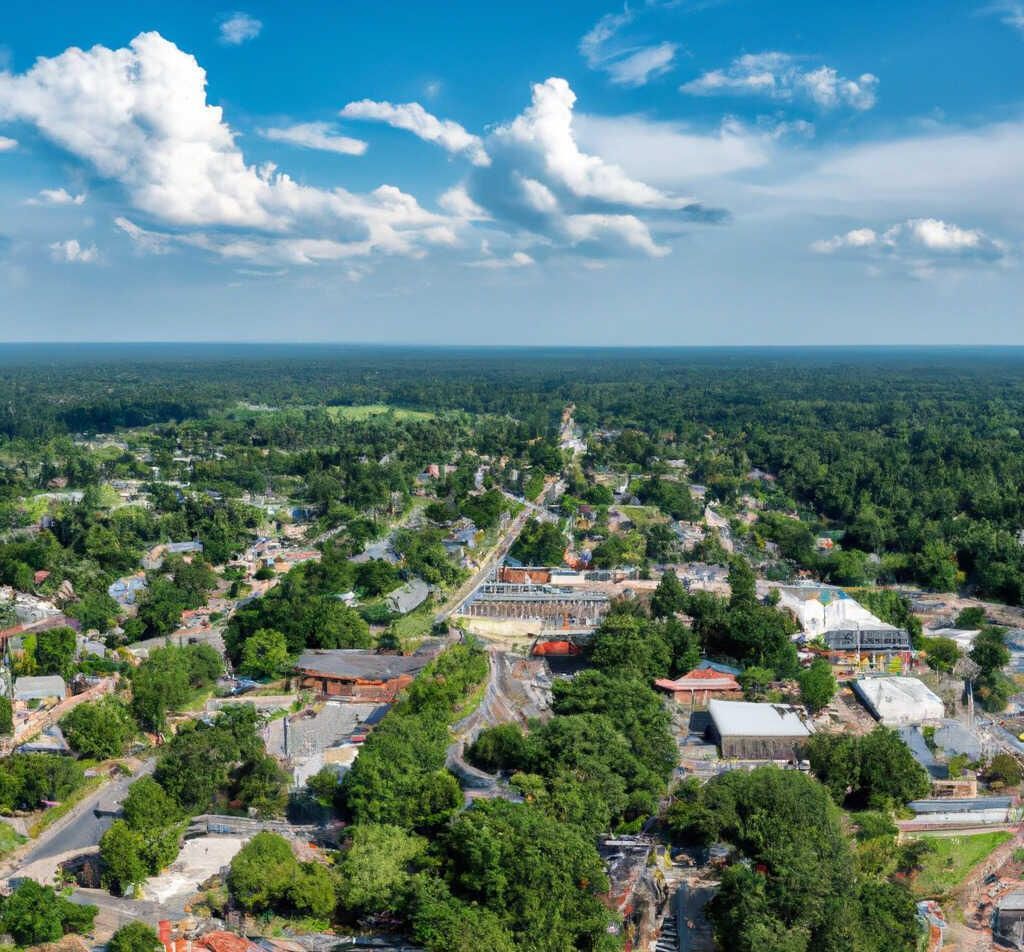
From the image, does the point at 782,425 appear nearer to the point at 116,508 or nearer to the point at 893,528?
the point at 893,528

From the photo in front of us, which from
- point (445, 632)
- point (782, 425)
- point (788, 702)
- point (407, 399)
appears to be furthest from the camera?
point (407, 399)

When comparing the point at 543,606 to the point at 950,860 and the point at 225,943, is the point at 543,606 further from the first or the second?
the point at 225,943

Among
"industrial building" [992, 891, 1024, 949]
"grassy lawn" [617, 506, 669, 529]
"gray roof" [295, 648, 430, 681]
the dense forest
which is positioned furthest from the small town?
the dense forest

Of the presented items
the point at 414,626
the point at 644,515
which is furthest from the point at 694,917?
the point at 644,515

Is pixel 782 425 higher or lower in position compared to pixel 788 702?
higher

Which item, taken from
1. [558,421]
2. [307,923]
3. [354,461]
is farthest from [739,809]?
[558,421]

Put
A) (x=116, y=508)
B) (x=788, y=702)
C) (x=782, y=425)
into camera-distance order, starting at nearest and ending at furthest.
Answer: (x=788, y=702) → (x=116, y=508) → (x=782, y=425)

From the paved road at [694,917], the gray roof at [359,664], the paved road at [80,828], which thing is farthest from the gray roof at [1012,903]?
the paved road at [80,828]

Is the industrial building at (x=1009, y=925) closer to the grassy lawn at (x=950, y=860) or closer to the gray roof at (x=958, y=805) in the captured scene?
the grassy lawn at (x=950, y=860)
